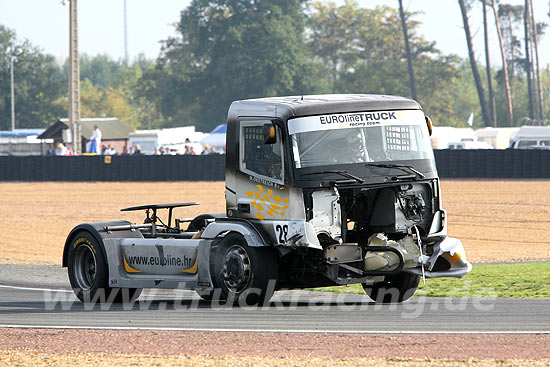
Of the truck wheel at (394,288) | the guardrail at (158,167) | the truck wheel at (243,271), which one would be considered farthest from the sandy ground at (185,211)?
the truck wheel at (243,271)

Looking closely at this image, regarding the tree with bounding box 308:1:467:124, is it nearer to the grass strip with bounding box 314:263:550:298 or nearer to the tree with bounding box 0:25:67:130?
the tree with bounding box 0:25:67:130

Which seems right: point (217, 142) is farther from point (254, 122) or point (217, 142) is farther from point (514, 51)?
point (254, 122)

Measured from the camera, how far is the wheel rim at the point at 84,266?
1255cm

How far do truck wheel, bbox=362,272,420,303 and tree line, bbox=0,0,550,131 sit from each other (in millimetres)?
72001

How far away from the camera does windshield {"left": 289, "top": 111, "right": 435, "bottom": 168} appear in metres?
10.8

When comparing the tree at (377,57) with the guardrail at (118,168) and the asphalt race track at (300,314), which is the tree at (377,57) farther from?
the asphalt race track at (300,314)

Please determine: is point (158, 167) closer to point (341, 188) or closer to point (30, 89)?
point (341, 188)

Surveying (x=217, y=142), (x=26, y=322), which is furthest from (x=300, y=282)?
(x=217, y=142)

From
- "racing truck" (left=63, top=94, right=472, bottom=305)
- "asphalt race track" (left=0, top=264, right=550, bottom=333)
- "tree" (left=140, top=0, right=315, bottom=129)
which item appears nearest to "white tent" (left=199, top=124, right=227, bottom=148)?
"tree" (left=140, top=0, right=315, bottom=129)

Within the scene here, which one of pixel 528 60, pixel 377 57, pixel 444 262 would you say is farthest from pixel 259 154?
pixel 377 57

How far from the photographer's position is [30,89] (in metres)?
119

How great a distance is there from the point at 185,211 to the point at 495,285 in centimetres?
1737

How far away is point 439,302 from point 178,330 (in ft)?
11.7

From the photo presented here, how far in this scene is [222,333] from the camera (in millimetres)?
9062
